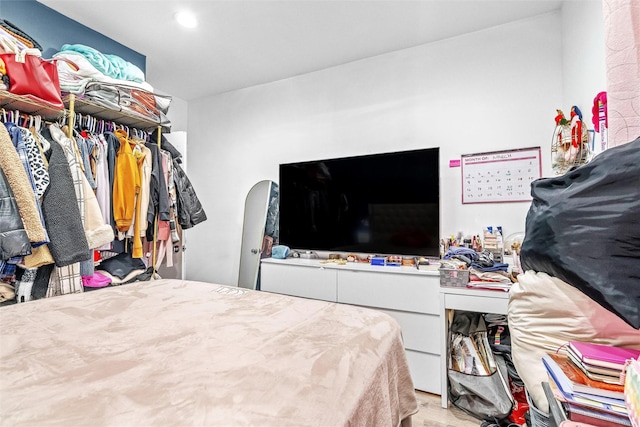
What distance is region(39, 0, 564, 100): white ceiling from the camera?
1998 mm

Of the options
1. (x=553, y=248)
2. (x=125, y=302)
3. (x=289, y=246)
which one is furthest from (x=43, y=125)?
(x=553, y=248)

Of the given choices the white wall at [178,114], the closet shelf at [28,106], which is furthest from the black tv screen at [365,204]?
the white wall at [178,114]

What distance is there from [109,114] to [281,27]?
1497 millimetres

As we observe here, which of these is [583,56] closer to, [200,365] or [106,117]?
[200,365]

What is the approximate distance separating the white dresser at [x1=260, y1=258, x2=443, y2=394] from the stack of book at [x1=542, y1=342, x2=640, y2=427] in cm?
108

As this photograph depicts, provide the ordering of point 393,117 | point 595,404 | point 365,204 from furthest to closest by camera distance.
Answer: point 393,117 → point 365,204 → point 595,404

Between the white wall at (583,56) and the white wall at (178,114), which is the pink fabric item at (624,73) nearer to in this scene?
the white wall at (583,56)

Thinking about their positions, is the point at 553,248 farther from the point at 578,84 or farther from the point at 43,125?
the point at 43,125

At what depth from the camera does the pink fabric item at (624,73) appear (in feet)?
3.14

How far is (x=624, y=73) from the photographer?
979 millimetres

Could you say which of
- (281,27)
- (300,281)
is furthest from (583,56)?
(300,281)

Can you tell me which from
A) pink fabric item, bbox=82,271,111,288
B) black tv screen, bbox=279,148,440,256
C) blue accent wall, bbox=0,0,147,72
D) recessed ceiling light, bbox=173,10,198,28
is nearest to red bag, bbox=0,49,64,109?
blue accent wall, bbox=0,0,147,72

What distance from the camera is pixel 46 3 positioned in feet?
6.56

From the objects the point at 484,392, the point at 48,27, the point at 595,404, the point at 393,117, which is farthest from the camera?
the point at 393,117
